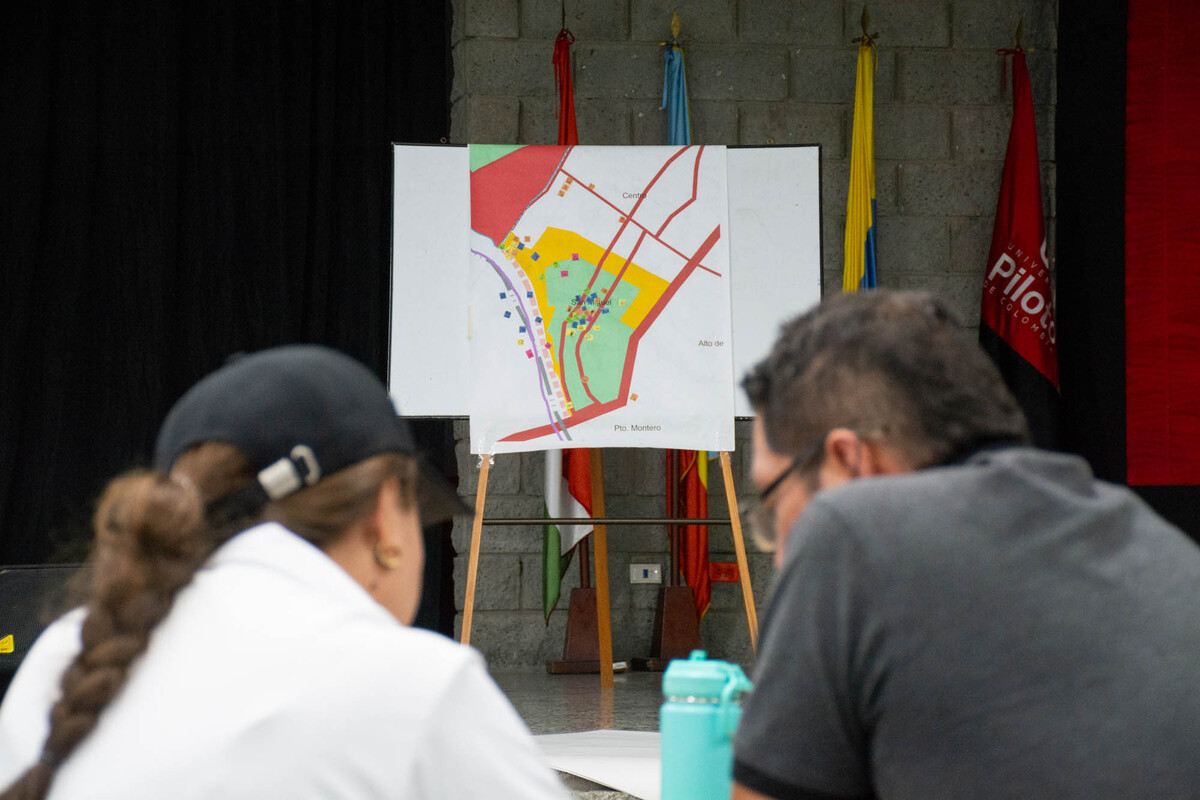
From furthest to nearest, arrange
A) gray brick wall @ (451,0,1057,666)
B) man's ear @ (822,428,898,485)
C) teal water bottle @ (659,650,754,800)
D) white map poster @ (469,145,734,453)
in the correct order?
gray brick wall @ (451,0,1057,666) < white map poster @ (469,145,734,453) < teal water bottle @ (659,650,754,800) < man's ear @ (822,428,898,485)

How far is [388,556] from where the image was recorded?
36.5 inches

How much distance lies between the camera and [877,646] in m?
0.87

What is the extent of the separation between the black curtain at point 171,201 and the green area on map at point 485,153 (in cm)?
96

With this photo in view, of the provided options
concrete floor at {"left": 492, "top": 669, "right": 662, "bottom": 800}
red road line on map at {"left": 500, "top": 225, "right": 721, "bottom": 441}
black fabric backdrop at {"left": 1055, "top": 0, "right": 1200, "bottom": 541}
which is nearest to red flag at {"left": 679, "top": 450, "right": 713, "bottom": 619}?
concrete floor at {"left": 492, "top": 669, "right": 662, "bottom": 800}

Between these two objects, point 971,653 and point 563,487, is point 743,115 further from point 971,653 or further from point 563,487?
point 971,653

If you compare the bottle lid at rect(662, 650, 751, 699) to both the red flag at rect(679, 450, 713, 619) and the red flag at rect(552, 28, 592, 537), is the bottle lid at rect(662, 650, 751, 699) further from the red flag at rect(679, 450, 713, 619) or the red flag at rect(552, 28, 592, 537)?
the red flag at rect(679, 450, 713, 619)

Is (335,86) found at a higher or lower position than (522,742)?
higher


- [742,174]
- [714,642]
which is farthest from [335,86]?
[714,642]

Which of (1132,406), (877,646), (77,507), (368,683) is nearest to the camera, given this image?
(368,683)

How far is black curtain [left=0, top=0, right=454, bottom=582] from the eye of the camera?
4.43m

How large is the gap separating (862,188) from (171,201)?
87.6 inches

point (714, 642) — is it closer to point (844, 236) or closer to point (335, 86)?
point (844, 236)

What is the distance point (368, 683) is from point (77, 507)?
12.9 feet

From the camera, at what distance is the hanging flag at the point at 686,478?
464 centimetres
